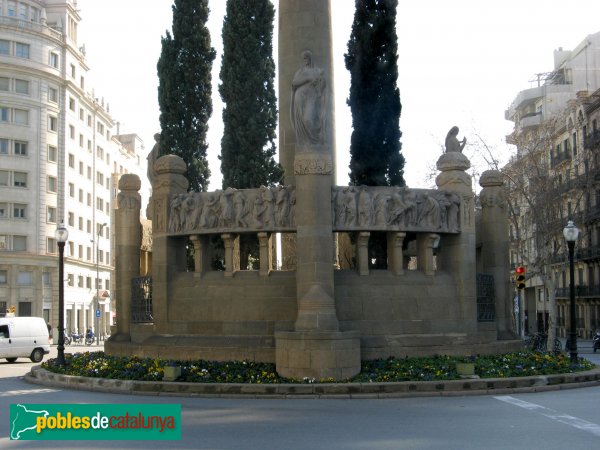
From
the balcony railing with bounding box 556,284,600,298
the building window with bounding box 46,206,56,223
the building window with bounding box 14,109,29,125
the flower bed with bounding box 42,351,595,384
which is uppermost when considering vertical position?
the building window with bounding box 14,109,29,125

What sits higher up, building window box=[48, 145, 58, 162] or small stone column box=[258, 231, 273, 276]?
building window box=[48, 145, 58, 162]

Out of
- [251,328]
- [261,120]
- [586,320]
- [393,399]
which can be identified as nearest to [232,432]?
[393,399]

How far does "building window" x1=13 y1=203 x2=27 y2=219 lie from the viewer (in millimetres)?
65500

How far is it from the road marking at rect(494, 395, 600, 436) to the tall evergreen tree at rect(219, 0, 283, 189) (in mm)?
19272

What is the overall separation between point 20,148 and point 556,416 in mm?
59628

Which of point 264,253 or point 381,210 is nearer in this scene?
point 381,210

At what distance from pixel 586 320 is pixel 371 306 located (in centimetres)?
4706

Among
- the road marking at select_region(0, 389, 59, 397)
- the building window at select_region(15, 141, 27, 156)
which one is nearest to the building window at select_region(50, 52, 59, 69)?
the building window at select_region(15, 141, 27, 156)

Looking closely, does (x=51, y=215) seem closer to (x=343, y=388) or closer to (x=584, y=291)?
(x=584, y=291)

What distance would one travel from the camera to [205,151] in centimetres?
3703

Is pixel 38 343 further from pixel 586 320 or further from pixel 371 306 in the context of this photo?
pixel 586 320

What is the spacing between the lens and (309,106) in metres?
20.2

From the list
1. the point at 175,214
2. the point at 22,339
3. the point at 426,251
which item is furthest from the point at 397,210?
the point at 22,339

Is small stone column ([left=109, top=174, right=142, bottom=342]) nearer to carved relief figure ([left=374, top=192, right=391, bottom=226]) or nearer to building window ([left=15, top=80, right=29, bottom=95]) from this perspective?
carved relief figure ([left=374, top=192, right=391, bottom=226])
